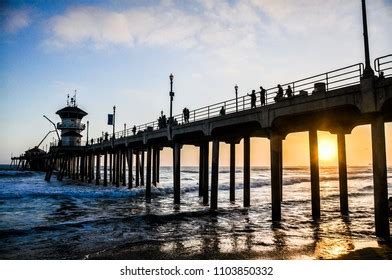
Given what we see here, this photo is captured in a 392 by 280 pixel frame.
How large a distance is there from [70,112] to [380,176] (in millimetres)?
48684

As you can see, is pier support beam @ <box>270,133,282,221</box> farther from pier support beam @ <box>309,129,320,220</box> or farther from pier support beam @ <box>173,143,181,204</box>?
pier support beam @ <box>173,143,181,204</box>

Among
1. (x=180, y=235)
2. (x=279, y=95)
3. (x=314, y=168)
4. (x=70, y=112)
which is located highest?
(x=70, y=112)

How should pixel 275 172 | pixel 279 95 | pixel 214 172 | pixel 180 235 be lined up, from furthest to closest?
pixel 214 172, pixel 279 95, pixel 275 172, pixel 180 235

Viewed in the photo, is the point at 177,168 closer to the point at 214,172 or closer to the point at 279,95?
the point at 214,172

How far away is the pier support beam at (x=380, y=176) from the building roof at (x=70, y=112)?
4814 cm

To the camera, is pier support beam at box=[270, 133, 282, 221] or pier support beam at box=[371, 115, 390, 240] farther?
pier support beam at box=[270, 133, 282, 221]

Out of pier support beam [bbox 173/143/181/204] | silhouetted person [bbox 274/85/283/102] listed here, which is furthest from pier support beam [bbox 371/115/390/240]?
pier support beam [bbox 173/143/181/204]

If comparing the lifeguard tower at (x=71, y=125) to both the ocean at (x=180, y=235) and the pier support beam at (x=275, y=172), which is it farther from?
the pier support beam at (x=275, y=172)

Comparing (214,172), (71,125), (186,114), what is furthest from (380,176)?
(71,125)

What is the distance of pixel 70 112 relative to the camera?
170 ft

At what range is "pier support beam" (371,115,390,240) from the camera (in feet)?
37.2

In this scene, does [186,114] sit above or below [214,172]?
above

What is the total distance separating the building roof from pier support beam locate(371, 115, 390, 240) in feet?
158
